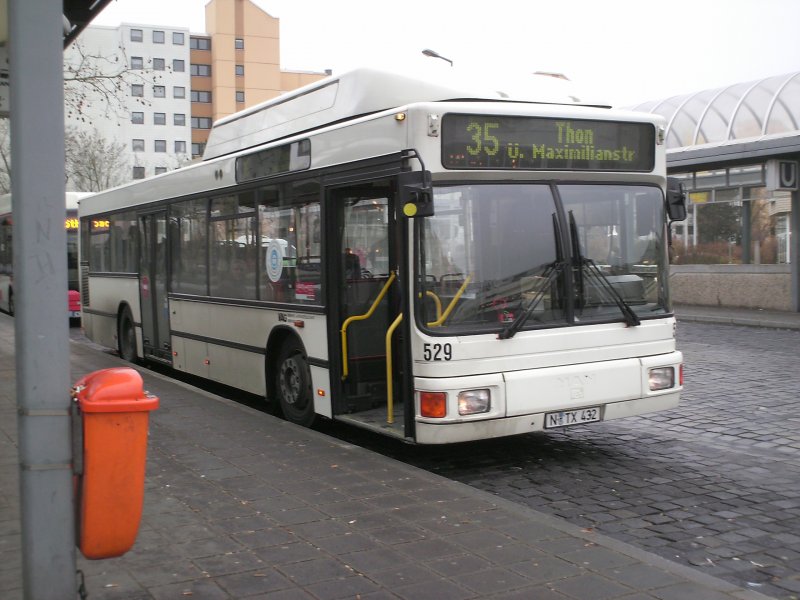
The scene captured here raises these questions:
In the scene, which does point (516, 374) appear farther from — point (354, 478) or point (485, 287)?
point (354, 478)

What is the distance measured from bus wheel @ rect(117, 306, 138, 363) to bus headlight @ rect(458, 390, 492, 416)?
28.0 feet

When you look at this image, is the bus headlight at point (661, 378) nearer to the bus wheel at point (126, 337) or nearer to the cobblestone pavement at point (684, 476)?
the cobblestone pavement at point (684, 476)

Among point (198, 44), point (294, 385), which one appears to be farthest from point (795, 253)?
point (198, 44)

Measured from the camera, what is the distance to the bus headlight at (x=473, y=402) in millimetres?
6711

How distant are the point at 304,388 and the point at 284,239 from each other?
147 centimetres

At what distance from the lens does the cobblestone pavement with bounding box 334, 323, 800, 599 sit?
17.9ft

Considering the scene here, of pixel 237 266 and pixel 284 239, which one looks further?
pixel 237 266

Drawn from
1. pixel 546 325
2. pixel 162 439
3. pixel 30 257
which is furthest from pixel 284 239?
pixel 30 257

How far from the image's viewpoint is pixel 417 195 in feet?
21.3

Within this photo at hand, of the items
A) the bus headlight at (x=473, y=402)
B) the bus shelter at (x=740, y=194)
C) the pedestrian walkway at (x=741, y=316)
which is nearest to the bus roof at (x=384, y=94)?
the bus headlight at (x=473, y=402)

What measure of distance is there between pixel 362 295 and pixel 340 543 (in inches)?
137

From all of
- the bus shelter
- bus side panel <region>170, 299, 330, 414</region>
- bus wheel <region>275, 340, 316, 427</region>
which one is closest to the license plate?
bus side panel <region>170, 299, 330, 414</region>

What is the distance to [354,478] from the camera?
254 inches

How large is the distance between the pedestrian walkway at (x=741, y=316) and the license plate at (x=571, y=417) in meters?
14.1
